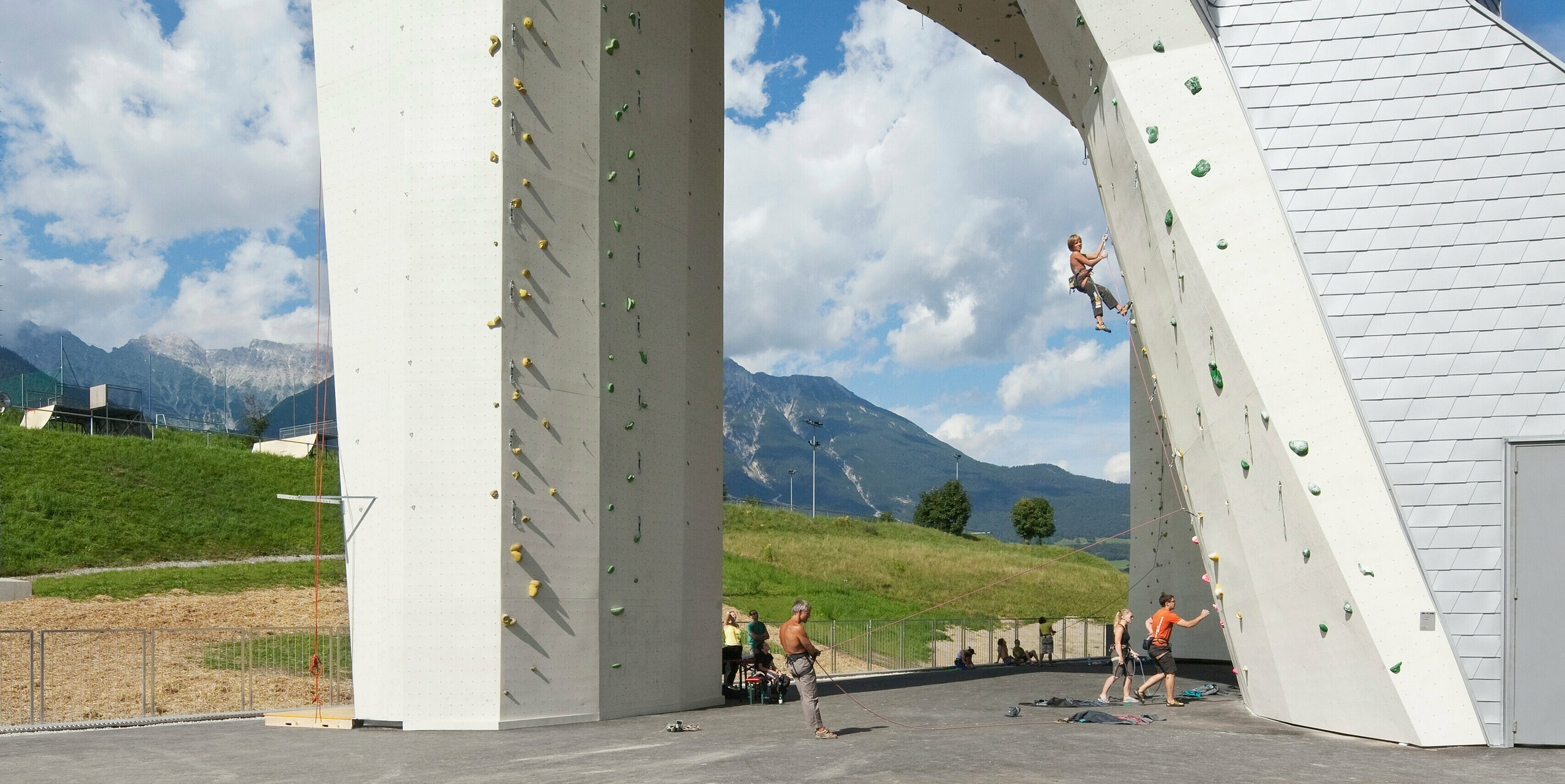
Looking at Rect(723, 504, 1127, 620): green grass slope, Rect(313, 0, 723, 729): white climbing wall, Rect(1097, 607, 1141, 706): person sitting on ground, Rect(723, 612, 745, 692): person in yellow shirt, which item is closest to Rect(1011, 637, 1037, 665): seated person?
Rect(1097, 607, 1141, 706): person sitting on ground

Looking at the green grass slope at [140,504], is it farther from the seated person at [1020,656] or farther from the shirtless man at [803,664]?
the shirtless man at [803,664]

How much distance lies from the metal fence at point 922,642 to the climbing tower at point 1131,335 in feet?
38.5

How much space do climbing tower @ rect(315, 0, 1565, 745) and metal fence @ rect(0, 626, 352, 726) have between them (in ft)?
17.8

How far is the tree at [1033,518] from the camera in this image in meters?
110

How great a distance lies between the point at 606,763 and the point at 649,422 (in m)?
5.73

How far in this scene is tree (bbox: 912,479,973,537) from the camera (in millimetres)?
110312

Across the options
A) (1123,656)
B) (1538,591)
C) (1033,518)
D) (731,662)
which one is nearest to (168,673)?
(731,662)

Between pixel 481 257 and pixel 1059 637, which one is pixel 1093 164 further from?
pixel 1059 637

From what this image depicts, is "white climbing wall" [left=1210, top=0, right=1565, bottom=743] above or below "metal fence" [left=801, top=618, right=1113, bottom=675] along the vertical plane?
above

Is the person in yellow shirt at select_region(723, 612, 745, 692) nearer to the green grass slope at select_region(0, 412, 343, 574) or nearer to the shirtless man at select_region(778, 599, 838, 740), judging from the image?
the shirtless man at select_region(778, 599, 838, 740)

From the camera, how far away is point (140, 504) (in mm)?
41219

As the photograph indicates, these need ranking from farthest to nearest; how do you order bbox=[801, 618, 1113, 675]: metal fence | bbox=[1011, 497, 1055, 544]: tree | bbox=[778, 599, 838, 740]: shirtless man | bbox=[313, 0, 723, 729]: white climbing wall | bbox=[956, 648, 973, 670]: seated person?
bbox=[1011, 497, 1055, 544]: tree < bbox=[801, 618, 1113, 675]: metal fence < bbox=[956, 648, 973, 670]: seated person < bbox=[313, 0, 723, 729]: white climbing wall < bbox=[778, 599, 838, 740]: shirtless man

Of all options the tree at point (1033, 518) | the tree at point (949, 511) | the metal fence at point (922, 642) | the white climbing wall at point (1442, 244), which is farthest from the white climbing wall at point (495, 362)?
the tree at point (1033, 518)

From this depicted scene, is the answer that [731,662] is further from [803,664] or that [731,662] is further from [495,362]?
[495,362]
